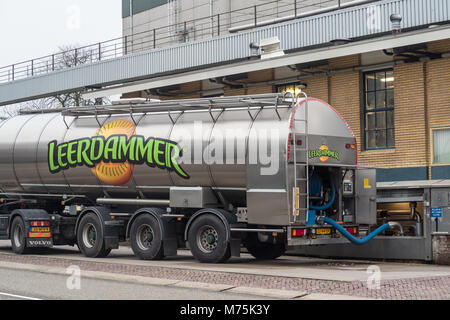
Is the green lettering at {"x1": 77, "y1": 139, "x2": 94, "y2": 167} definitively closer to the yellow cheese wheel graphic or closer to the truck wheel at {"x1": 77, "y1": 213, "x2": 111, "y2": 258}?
the yellow cheese wheel graphic

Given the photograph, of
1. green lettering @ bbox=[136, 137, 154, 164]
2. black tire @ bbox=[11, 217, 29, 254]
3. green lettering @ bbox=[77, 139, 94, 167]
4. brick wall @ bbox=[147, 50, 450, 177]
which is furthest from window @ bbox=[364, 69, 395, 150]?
black tire @ bbox=[11, 217, 29, 254]

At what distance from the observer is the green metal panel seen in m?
40.2

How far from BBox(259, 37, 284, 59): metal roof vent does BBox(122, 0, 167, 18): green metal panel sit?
15.8 metres

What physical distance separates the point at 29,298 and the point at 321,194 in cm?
857

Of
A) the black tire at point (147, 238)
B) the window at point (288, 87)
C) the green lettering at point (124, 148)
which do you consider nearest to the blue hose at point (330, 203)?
the black tire at point (147, 238)

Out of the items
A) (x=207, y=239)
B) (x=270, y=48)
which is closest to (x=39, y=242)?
(x=207, y=239)

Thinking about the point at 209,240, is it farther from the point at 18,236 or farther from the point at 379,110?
the point at 379,110

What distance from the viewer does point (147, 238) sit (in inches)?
782

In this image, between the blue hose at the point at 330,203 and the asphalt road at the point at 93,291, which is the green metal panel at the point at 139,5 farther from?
the asphalt road at the point at 93,291

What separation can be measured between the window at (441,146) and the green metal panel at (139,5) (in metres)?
21.0

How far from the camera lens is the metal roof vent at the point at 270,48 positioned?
79.9 feet

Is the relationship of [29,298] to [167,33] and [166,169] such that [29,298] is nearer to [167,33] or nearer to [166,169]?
[166,169]
